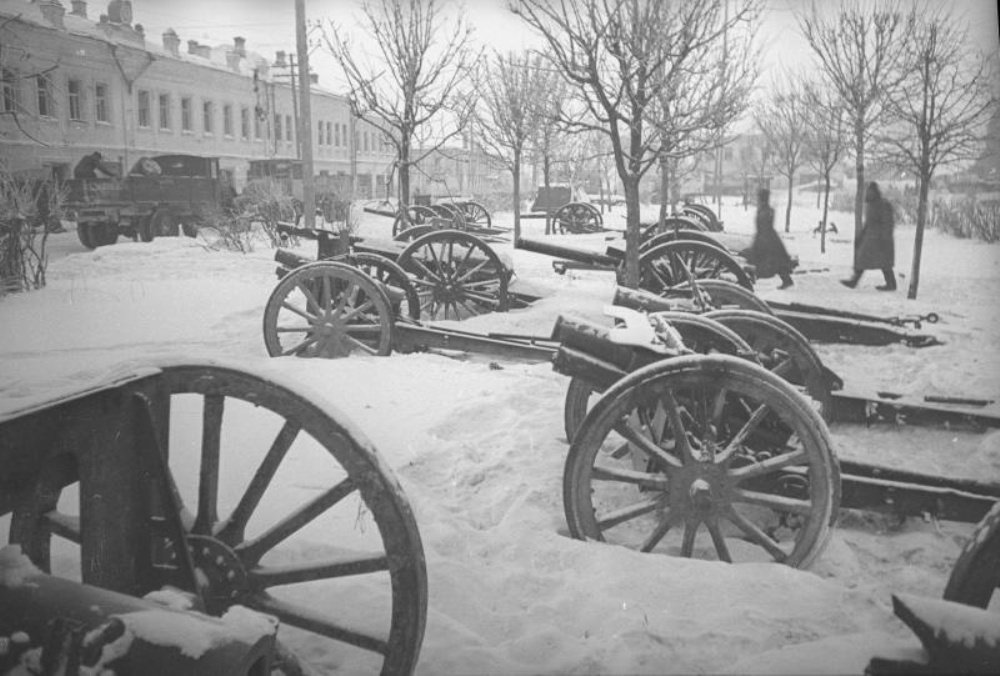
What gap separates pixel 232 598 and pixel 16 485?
1.72 ft

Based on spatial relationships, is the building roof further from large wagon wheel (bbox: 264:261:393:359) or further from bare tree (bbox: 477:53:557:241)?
bare tree (bbox: 477:53:557:241)

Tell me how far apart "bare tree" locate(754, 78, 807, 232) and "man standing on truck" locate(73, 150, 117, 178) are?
6.83 m

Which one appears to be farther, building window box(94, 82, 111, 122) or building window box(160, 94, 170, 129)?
building window box(160, 94, 170, 129)

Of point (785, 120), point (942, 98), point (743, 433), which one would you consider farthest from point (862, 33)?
point (785, 120)

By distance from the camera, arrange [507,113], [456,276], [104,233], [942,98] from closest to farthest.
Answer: [104,233] → [942,98] → [456,276] → [507,113]

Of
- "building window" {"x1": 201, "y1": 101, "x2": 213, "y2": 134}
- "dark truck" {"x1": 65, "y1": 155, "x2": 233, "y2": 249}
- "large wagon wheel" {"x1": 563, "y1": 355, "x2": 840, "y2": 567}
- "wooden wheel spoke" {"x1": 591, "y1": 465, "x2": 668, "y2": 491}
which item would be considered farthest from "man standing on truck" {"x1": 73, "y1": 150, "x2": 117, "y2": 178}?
"wooden wheel spoke" {"x1": 591, "y1": 465, "x2": 668, "y2": 491}

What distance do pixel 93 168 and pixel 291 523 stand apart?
1.76 metres

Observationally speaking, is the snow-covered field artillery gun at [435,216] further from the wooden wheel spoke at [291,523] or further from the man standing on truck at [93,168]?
the wooden wheel spoke at [291,523]

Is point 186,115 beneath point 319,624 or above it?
above

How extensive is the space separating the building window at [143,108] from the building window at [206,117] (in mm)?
255

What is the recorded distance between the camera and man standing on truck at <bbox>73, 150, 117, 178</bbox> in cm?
Answer: 253

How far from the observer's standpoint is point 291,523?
65.0 inches

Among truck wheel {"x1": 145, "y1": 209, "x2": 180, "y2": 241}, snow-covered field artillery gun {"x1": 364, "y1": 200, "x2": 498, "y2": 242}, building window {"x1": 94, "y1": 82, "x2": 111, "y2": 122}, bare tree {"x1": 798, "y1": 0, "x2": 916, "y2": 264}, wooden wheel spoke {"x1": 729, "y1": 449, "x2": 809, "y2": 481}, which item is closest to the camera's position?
wooden wheel spoke {"x1": 729, "y1": 449, "x2": 809, "y2": 481}

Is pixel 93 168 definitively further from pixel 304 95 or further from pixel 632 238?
pixel 632 238
